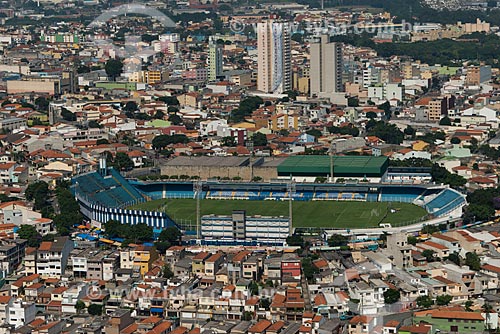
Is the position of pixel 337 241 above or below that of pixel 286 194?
above

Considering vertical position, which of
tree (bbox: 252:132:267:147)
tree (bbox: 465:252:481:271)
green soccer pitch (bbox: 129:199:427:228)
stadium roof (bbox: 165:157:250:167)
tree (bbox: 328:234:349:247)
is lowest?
green soccer pitch (bbox: 129:199:427:228)

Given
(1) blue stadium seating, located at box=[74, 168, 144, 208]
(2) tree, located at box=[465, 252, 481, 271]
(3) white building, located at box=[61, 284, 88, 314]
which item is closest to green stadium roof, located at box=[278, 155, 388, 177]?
(1) blue stadium seating, located at box=[74, 168, 144, 208]

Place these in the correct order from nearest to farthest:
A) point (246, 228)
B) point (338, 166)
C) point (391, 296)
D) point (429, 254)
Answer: point (391, 296) < point (429, 254) < point (246, 228) < point (338, 166)

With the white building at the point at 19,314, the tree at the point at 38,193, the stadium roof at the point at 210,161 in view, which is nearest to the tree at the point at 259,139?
the stadium roof at the point at 210,161

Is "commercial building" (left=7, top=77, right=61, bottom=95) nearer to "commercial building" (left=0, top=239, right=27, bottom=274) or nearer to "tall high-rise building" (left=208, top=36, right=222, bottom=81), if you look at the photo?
"tall high-rise building" (left=208, top=36, right=222, bottom=81)

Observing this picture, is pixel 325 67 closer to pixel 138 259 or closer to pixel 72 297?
pixel 138 259

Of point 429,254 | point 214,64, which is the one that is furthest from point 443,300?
point 214,64

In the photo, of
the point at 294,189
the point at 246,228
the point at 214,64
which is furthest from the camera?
the point at 214,64
